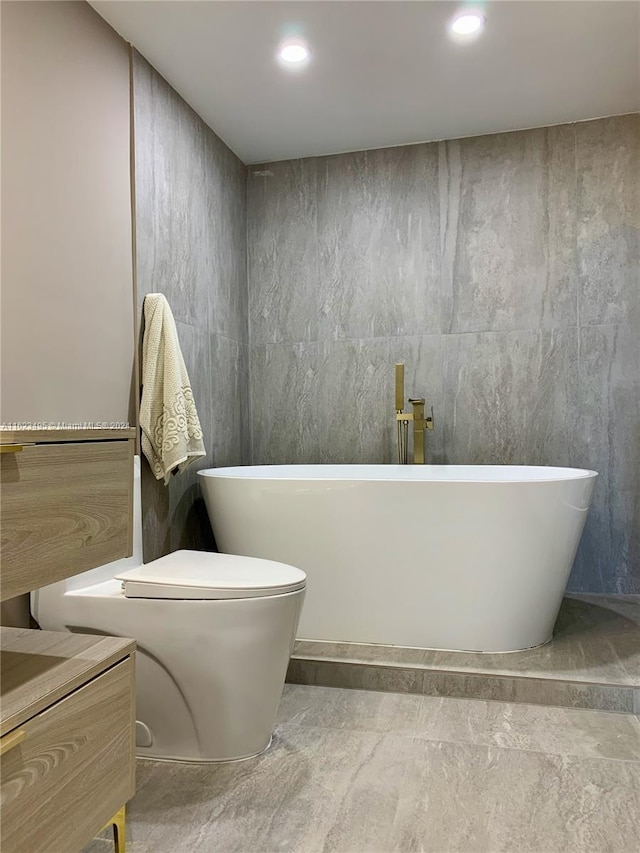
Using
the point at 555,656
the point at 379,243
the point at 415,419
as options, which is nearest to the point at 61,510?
the point at 555,656

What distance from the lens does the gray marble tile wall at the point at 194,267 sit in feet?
8.08

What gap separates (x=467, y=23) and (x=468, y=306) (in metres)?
1.25

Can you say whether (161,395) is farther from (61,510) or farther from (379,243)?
(379,243)

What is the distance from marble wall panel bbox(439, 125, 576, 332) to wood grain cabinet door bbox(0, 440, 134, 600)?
222 cm

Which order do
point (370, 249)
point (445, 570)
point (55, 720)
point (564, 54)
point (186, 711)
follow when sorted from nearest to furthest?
point (55, 720), point (186, 711), point (445, 570), point (564, 54), point (370, 249)

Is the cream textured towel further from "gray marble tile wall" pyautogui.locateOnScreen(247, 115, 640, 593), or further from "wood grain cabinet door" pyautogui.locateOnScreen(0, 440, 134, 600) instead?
"gray marble tile wall" pyautogui.locateOnScreen(247, 115, 640, 593)

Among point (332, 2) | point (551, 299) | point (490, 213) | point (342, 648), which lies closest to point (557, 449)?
point (551, 299)

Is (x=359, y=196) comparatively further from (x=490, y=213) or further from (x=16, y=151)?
(x=16, y=151)

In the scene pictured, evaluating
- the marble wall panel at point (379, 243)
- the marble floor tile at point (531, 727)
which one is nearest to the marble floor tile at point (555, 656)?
the marble floor tile at point (531, 727)

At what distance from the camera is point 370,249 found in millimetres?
3299

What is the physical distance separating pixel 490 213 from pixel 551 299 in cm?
52

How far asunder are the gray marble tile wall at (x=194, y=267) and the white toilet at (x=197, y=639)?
2.39ft

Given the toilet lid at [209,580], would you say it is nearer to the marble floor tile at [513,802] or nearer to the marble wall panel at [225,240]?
the marble floor tile at [513,802]

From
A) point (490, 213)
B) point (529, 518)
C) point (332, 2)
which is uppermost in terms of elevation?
point (332, 2)
